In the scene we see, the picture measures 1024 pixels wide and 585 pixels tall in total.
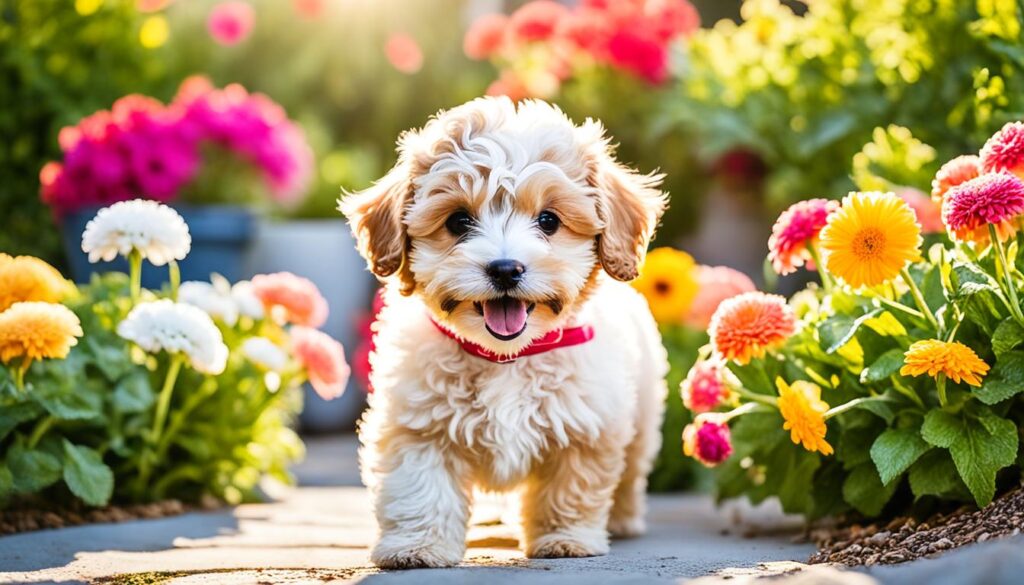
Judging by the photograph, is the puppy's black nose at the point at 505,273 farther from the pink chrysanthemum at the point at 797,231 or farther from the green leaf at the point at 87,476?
the green leaf at the point at 87,476

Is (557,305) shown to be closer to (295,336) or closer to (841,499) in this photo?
(841,499)

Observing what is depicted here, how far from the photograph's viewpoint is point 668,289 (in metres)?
6.84

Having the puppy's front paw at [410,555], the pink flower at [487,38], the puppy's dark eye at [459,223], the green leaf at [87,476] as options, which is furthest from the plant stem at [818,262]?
the pink flower at [487,38]

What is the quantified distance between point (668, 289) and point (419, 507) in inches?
130

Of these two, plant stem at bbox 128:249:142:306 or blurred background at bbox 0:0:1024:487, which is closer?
plant stem at bbox 128:249:142:306

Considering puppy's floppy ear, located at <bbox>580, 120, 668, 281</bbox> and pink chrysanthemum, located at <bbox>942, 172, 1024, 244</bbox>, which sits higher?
puppy's floppy ear, located at <bbox>580, 120, 668, 281</bbox>

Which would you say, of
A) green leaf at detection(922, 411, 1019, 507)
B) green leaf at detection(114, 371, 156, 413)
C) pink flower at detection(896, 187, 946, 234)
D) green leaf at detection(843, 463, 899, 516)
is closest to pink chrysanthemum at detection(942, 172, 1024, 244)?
green leaf at detection(922, 411, 1019, 507)

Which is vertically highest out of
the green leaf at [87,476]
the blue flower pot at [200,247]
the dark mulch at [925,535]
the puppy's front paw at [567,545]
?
the blue flower pot at [200,247]

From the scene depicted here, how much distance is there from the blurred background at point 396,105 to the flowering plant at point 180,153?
1 cm

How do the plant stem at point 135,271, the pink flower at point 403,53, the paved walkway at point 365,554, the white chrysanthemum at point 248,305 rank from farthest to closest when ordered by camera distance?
the pink flower at point 403,53 < the white chrysanthemum at point 248,305 < the plant stem at point 135,271 < the paved walkway at point 365,554

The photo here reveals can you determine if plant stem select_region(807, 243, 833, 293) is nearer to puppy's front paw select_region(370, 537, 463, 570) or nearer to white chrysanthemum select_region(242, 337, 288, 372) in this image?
puppy's front paw select_region(370, 537, 463, 570)

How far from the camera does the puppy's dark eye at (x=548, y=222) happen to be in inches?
153

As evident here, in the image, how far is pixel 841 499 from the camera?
4.35 metres

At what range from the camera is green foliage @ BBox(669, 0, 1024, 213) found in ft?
17.3
